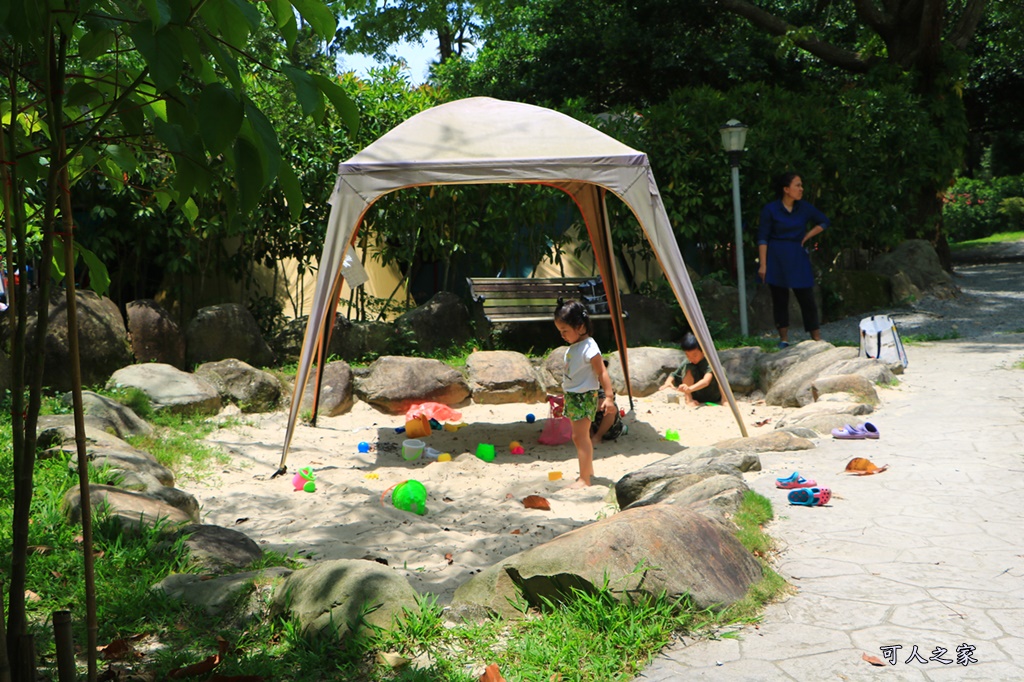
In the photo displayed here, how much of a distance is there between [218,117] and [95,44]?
1.97ft

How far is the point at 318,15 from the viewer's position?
176 centimetres

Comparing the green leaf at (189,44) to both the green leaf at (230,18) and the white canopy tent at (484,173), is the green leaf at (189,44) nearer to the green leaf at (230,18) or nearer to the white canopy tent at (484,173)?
the green leaf at (230,18)

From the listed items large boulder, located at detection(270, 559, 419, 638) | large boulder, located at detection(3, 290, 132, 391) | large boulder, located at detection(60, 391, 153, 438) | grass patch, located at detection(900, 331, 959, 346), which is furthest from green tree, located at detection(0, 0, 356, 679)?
grass patch, located at detection(900, 331, 959, 346)

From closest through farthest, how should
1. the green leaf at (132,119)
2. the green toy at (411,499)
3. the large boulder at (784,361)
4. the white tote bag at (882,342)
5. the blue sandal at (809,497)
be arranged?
1. the green leaf at (132,119)
2. the blue sandal at (809,497)
3. the green toy at (411,499)
4. the white tote bag at (882,342)
5. the large boulder at (784,361)

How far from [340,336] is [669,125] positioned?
204 inches

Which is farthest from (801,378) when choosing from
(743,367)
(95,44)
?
(95,44)

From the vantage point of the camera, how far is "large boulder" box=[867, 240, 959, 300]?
13.2 metres

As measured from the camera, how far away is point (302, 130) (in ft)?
34.0

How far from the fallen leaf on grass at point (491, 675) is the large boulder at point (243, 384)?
19.3ft

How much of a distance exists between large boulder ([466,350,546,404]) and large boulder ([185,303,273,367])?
2230mm

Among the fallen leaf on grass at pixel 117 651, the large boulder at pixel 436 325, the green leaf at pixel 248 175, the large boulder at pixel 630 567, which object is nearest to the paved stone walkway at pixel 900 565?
the large boulder at pixel 630 567

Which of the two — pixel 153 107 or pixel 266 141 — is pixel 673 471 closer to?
pixel 153 107

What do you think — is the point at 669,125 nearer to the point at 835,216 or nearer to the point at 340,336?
the point at 835,216

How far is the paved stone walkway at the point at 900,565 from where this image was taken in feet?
9.21
